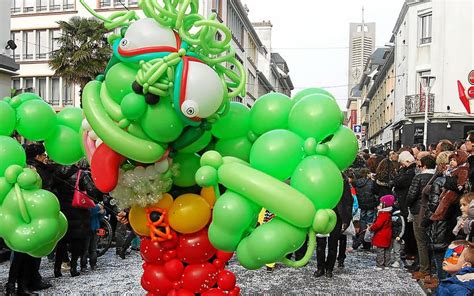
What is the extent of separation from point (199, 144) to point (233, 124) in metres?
0.31

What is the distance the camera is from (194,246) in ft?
11.7

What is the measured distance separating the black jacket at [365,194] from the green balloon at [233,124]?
6930 millimetres

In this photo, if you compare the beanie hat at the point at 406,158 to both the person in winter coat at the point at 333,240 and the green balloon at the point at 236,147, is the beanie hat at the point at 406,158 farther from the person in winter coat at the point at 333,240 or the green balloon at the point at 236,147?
the green balloon at the point at 236,147

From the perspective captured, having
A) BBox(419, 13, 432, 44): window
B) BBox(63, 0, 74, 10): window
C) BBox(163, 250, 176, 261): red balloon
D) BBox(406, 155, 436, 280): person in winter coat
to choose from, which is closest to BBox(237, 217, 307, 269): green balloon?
BBox(163, 250, 176, 261): red balloon

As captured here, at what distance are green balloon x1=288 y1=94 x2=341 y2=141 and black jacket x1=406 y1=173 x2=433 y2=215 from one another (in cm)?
477

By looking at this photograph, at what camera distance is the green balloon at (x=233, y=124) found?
3631 millimetres

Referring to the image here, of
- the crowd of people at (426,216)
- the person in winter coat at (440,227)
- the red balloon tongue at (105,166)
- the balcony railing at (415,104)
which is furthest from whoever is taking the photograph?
the balcony railing at (415,104)

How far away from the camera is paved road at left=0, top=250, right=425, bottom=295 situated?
6.79 m

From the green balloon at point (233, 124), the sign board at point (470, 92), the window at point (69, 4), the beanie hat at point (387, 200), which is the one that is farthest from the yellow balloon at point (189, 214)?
the window at point (69, 4)

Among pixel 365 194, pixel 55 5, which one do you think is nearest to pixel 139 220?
pixel 365 194

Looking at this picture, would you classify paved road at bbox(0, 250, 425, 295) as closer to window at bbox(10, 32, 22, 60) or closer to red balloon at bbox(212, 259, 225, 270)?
red balloon at bbox(212, 259, 225, 270)

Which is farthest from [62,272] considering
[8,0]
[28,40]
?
[28,40]

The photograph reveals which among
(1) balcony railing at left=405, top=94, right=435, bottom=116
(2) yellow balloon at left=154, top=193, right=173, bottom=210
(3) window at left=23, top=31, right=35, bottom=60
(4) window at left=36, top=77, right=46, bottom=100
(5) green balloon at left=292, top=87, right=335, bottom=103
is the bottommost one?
(2) yellow balloon at left=154, top=193, right=173, bottom=210

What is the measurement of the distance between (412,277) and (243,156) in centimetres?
512
